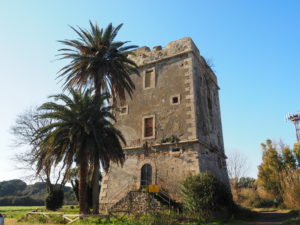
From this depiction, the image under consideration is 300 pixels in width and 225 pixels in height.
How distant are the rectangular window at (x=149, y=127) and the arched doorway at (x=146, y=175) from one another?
8.12 feet

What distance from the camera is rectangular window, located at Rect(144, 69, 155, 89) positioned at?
71.0 ft

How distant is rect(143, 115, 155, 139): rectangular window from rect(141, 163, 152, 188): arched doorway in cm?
247

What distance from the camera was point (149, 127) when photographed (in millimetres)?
20062

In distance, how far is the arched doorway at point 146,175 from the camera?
18.1 m

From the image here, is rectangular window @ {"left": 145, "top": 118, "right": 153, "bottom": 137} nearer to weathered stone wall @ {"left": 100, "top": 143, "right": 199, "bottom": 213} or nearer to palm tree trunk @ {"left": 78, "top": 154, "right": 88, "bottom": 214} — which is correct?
weathered stone wall @ {"left": 100, "top": 143, "right": 199, "bottom": 213}

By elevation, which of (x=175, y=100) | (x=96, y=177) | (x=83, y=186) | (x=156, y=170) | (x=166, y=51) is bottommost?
(x=83, y=186)

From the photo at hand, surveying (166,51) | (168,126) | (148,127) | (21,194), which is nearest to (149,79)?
(166,51)

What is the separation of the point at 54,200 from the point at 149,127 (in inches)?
483

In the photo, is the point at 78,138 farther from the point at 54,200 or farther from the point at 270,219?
the point at 270,219

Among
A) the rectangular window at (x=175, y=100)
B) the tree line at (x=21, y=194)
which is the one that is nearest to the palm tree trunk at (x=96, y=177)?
the rectangular window at (x=175, y=100)

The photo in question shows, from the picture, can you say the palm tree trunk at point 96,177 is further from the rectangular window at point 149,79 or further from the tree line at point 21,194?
the tree line at point 21,194

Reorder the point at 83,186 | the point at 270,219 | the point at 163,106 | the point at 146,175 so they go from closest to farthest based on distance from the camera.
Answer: the point at 83,186, the point at 270,219, the point at 146,175, the point at 163,106

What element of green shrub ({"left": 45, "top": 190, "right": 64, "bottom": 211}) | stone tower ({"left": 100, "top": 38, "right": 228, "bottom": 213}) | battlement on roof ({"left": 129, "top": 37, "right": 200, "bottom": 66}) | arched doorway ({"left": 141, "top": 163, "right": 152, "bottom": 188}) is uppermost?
battlement on roof ({"left": 129, "top": 37, "right": 200, "bottom": 66})

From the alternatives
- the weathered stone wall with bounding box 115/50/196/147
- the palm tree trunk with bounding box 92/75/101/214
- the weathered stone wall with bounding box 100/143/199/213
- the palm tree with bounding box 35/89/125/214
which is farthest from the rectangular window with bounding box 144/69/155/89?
the palm tree with bounding box 35/89/125/214
